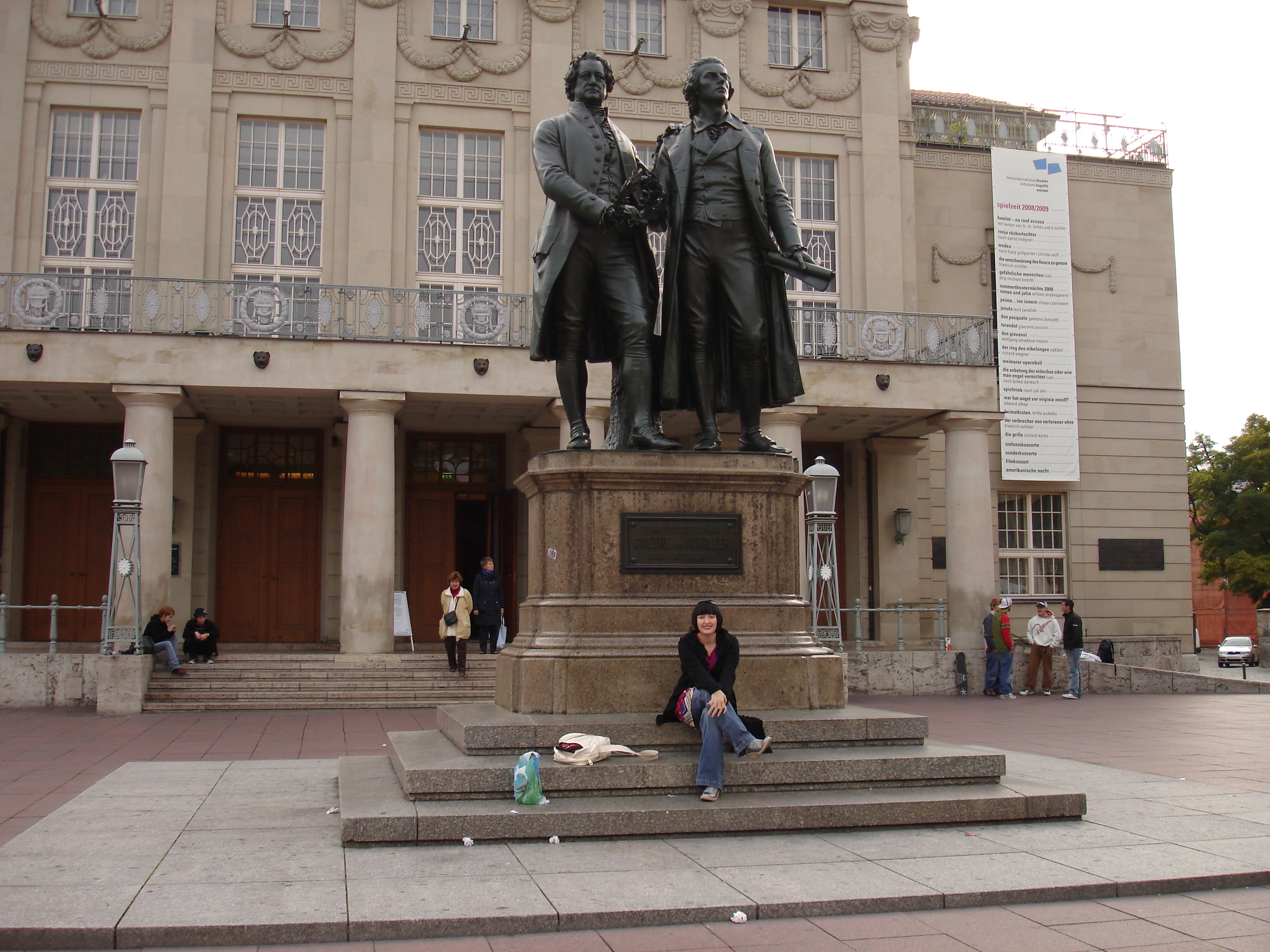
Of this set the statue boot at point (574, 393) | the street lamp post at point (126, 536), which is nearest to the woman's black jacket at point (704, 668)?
the statue boot at point (574, 393)

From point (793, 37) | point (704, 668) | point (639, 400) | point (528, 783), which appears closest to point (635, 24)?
point (793, 37)

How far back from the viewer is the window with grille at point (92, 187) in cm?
2311

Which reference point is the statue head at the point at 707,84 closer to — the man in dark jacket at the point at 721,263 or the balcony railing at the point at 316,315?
the man in dark jacket at the point at 721,263

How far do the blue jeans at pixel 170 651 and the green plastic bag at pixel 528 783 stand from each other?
13422 millimetres

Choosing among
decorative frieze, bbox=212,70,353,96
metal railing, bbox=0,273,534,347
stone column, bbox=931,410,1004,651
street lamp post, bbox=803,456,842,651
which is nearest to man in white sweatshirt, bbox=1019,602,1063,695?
stone column, bbox=931,410,1004,651

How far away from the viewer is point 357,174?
23.5m

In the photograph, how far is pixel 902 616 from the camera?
2222 centimetres

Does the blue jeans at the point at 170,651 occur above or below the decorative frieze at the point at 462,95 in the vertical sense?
below

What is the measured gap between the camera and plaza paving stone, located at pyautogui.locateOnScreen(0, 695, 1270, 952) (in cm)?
470

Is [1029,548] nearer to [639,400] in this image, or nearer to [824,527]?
[824,527]

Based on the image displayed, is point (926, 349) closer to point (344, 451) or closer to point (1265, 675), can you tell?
point (344, 451)

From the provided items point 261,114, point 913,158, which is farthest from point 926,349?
point 261,114

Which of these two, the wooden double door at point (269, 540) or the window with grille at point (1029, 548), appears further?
A: the window with grille at point (1029, 548)

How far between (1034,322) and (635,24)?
1117cm
